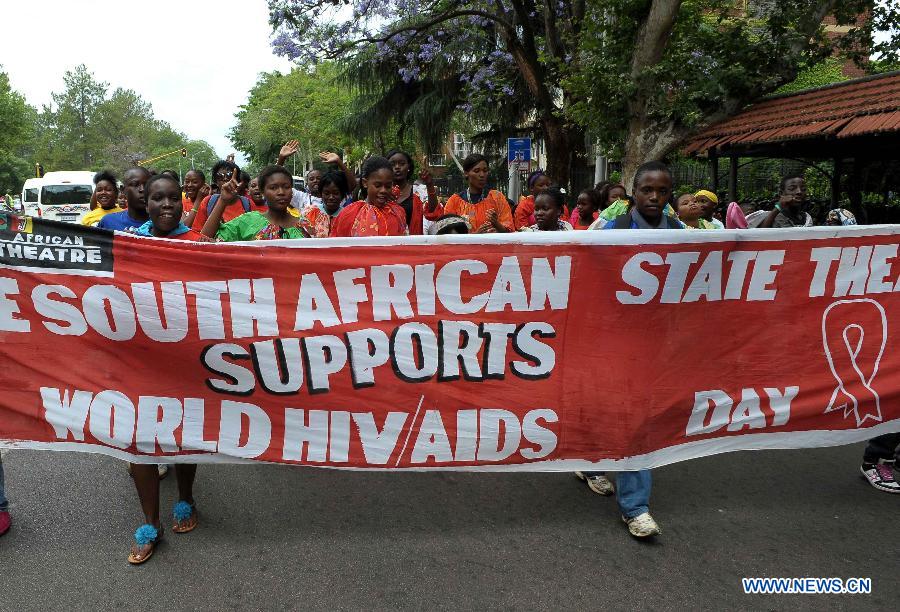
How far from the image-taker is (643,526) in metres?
3.32

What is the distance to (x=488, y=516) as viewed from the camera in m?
3.60

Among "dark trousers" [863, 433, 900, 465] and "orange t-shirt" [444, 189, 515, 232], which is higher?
Answer: "orange t-shirt" [444, 189, 515, 232]

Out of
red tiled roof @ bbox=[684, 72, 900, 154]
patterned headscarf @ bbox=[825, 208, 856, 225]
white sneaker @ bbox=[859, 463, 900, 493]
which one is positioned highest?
red tiled roof @ bbox=[684, 72, 900, 154]

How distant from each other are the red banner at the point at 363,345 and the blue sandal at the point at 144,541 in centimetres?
31

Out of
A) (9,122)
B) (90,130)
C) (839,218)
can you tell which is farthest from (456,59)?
(90,130)

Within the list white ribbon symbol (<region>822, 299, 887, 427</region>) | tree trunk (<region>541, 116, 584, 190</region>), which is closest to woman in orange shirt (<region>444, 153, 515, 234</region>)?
white ribbon symbol (<region>822, 299, 887, 427</region>)

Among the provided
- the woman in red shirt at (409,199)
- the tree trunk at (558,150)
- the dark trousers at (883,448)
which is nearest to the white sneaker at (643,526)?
the dark trousers at (883,448)

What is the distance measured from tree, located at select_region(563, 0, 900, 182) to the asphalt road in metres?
7.31

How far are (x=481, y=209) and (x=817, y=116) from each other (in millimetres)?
6317

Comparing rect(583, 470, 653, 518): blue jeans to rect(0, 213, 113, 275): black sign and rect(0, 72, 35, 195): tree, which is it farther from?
rect(0, 72, 35, 195): tree

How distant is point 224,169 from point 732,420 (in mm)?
4947

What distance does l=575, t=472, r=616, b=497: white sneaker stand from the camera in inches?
153

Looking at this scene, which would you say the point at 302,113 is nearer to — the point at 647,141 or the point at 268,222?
the point at 647,141

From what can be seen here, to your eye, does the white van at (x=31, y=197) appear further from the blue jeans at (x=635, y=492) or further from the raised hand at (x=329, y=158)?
the blue jeans at (x=635, y=492)
